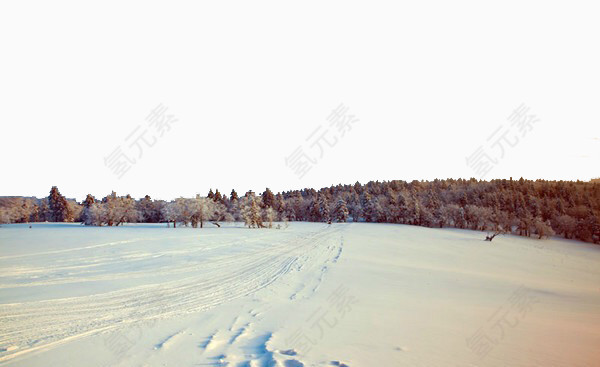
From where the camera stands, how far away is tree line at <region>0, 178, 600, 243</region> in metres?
70.0

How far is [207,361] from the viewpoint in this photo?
6.36 meters

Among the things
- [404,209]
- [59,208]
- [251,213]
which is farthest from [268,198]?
[59,208]

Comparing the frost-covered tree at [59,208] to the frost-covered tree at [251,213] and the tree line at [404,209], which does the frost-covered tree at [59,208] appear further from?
the frost-covered tree at [251,213]

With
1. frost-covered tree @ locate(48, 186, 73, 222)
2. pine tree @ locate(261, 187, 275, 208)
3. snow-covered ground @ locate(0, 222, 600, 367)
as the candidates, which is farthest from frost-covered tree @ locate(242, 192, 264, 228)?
frost-covered tree @ locate(48, 186, 73, 222)

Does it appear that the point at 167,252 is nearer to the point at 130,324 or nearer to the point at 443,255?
the point at 130,324

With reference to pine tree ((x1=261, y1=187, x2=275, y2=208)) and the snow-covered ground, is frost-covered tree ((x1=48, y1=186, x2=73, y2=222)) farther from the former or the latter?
the snow-covered ground

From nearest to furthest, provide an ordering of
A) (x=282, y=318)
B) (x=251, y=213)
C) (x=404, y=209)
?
(x=282, y=318), (x=251, y=213), (x=404, y=209)

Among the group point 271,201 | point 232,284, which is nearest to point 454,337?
point 232,284

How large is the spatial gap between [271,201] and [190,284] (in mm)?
99319

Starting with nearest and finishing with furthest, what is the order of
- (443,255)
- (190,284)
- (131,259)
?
(190,284)
(131,259)
(443,255)

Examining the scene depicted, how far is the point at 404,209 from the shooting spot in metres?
93.7

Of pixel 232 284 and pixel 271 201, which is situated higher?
pixel 271 201

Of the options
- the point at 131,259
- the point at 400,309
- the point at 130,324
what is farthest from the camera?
the point at 131,259

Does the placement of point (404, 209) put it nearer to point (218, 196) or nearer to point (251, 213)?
point (251, 213)
